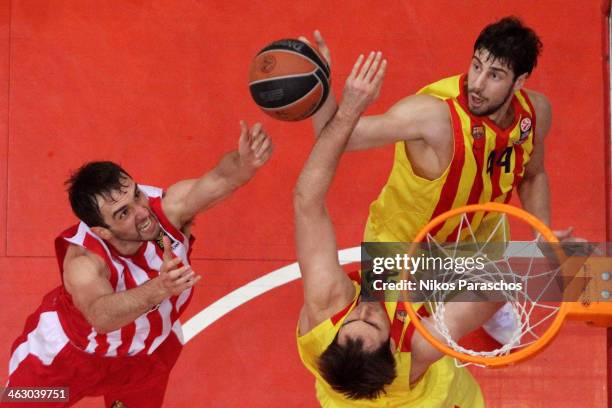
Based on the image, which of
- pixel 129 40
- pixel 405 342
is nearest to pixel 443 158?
pixel 405 342

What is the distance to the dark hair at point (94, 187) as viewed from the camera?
4414 millimetres

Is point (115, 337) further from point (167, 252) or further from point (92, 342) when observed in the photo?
point (167, 252)

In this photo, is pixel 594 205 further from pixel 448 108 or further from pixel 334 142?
pixel 334 142

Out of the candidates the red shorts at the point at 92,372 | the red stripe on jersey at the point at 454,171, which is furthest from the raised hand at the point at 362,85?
the red shorts at the point at 92,372

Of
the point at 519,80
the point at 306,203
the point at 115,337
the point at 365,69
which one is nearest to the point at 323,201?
the point at 306,203

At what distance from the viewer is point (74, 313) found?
4590 millimetres

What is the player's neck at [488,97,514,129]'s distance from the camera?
429cm

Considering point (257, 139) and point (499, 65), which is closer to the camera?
point (499, 65)

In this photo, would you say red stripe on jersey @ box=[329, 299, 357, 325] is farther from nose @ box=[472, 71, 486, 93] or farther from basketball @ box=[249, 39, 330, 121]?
nose @ box=[472, 71, 486, 93]

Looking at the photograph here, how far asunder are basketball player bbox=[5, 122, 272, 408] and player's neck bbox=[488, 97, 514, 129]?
1.06 m

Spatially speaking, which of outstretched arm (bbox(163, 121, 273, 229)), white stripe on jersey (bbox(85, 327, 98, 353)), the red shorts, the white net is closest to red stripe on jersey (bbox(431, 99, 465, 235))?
the white net

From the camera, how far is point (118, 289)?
4.57 meters

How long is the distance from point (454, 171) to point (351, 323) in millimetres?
841

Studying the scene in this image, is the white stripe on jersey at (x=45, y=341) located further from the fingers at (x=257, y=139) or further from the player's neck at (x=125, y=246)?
the fingers at (x=257, y=139)
